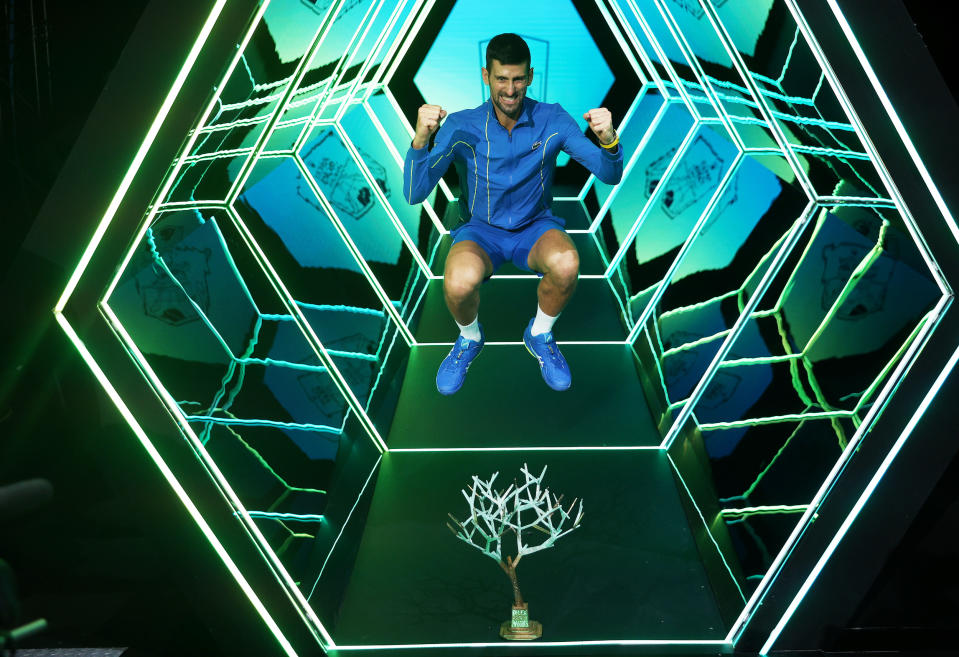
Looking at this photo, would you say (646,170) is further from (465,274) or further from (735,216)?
(465,274)

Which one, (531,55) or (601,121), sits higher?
(601,121)

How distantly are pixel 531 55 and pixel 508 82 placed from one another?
12.1 feet

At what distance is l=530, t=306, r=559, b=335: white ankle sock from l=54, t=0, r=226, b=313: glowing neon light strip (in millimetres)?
1626

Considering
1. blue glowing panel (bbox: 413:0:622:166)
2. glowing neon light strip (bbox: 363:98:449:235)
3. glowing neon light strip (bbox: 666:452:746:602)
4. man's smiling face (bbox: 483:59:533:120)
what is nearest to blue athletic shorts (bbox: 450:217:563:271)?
man's smiling face (bbox: 483:59:533:120)

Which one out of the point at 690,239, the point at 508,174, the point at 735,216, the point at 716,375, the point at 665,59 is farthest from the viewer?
the point at 665,59

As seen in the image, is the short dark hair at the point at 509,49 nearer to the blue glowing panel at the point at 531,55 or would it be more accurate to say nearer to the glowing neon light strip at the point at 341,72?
the glowing neon light strip at the point at 341,72

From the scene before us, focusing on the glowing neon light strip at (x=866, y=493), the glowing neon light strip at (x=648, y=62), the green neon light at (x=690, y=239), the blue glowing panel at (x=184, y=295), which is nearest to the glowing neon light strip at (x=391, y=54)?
the glowing neon light strip at (x=648, y=62)

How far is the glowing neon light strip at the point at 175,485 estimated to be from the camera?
79.4 inches

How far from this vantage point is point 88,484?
2467mm

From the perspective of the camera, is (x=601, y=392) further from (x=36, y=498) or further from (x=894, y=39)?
(x=36, y=498)

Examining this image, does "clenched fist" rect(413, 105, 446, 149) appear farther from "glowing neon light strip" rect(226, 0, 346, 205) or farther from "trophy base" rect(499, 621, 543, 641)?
"trophy base" rect(499, 621, 543, 641)

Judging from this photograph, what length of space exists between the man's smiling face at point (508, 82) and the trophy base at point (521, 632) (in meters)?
1.64

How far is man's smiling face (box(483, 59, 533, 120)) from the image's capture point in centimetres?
280

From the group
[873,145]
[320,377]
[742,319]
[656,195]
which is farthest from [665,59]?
[320,377]
